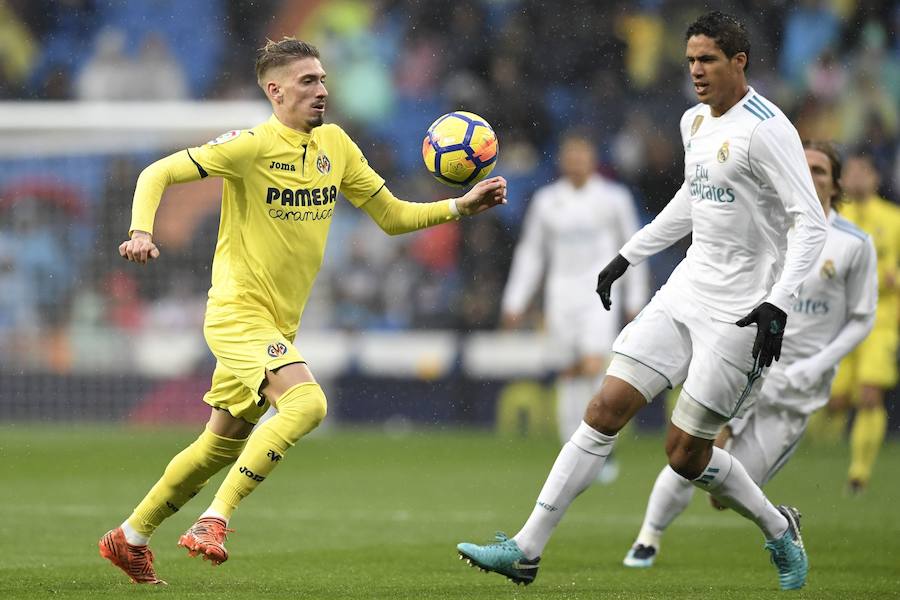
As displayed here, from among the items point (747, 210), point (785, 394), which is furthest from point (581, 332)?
point (747, 210)

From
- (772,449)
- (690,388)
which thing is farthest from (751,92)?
(772,449)

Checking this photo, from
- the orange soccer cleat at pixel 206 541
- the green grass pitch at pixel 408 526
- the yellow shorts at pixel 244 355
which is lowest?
the green grass pitch at pixel 408 526

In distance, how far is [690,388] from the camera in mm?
6273

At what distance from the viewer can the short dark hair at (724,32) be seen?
6238 mm

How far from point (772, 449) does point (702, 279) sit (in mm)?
1557

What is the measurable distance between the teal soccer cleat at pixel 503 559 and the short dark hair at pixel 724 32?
2241mm

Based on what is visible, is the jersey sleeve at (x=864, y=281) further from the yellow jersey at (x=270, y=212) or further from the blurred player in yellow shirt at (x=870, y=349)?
the blurred player in yellow shirt at (x=870, y=349)

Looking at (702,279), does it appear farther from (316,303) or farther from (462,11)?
(462,11)

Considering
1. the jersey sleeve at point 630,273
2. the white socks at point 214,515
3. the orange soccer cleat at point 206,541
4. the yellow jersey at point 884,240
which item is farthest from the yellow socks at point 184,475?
the yellow jersey at point 884,240

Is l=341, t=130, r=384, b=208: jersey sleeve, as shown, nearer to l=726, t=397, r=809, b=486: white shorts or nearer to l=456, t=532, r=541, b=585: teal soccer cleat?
l=456, t=532, r=541, b=585: teal soccer cleat

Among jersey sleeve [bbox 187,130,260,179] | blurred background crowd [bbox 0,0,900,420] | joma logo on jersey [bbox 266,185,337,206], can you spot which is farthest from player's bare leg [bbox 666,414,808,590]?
blurred background crowd [bbox 0,0,900,420]

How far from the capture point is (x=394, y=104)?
62.9ft

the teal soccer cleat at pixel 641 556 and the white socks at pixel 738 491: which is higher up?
the white socks at pixel 738 491

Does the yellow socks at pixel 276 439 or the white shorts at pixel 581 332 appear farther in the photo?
the white shorts at pixel 581 332
